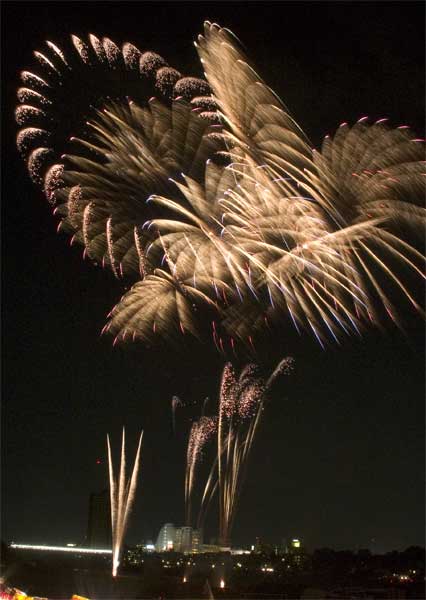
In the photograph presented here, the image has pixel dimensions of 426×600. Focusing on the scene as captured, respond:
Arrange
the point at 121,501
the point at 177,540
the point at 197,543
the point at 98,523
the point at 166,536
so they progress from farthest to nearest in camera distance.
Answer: the point at 98,523
the point at 166,536
the point at 177,540
the point at 197,543
the point at 121,501

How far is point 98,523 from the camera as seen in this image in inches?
4247

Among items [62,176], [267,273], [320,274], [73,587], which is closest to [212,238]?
[267,273]

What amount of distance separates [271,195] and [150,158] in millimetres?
2471

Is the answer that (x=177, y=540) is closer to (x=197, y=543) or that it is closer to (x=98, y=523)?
(x=197, y=543)

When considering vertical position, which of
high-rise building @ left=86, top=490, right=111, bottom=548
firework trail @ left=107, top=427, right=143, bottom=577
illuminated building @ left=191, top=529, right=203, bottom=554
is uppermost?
firework trail @ left=107, top=427, right=143, bottom=577

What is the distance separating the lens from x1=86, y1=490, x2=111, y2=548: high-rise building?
105m

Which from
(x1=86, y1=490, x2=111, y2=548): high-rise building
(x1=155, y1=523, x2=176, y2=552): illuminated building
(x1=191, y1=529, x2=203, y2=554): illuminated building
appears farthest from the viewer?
(x1=86, y1=490, x2=111, y2=548): high-rise building

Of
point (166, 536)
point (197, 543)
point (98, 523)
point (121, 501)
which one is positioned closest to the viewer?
point (121, 501)

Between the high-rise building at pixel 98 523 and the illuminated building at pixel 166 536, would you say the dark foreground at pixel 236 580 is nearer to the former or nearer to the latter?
the illuminated building at pixel 166 536

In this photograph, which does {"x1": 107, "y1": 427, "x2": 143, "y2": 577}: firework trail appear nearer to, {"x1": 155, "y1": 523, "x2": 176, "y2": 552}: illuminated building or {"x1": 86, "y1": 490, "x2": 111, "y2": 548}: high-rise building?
{"x1": 155, "y1": 523, "x2": 176, "y2": 552}: illuminated building

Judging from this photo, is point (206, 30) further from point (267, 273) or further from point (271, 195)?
point (267, 273)

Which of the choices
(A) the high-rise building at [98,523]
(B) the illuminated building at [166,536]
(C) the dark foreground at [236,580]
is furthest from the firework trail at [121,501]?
(A) the high-rise building at [98,523]

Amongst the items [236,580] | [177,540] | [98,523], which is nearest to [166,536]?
[177,540]

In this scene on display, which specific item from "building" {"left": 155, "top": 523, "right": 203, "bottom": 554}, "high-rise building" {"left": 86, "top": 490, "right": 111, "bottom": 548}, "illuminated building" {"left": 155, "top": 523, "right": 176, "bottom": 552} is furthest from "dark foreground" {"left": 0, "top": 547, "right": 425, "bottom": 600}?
"high-rise building" {"left": 86, "top": 490, "right": 111, "bottom": 548}
